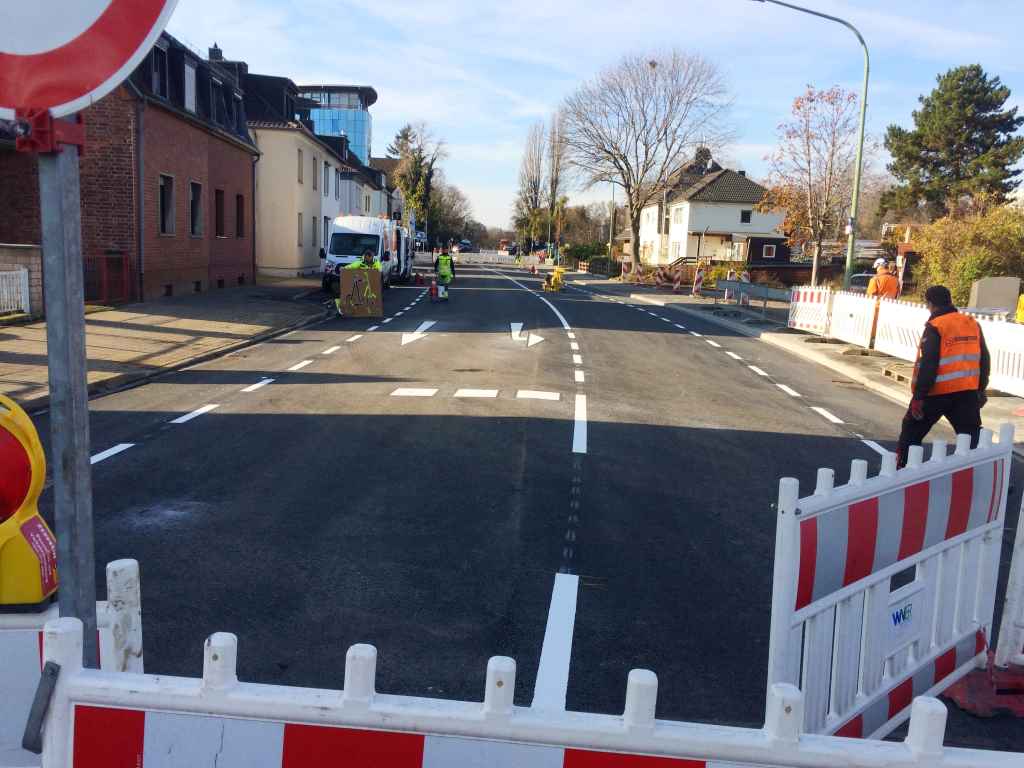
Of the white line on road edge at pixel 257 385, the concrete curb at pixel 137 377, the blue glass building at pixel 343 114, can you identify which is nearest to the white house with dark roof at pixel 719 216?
the blue glass building at pixel 343 114

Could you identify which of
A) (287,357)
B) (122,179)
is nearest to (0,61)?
(287,357)

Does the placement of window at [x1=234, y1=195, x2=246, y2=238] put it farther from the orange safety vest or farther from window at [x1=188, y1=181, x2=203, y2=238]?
the orange safety vest

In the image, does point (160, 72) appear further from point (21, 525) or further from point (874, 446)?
point (21, 525)

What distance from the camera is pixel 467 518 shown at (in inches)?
276

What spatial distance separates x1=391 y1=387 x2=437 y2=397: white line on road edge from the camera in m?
12.6

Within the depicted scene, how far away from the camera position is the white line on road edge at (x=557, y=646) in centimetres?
426

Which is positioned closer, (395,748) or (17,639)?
(395,748)

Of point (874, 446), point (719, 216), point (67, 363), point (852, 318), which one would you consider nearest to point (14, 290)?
point (874, 446)

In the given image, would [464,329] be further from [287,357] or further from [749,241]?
[749,241]

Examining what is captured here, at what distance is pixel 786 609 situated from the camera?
3092mm

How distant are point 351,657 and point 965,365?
320 inches

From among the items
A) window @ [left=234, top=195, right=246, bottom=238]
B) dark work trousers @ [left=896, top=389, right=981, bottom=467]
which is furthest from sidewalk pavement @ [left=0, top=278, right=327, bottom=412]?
dark work trousers @ [left=896, top=389, right=981, bottom=467]

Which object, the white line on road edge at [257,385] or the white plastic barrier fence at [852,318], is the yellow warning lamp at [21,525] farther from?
the white plastic barrier fence at [852,318]

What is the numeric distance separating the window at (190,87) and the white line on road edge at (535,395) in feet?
68.7
